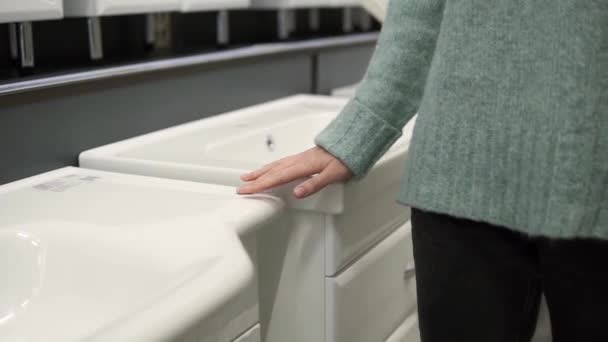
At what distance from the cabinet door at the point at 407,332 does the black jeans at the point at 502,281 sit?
0.52 m

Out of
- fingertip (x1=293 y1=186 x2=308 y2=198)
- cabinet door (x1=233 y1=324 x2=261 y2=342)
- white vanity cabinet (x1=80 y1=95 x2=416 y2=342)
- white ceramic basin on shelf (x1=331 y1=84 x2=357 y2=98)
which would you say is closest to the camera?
cabinet door (x1=233 y1=324 x2=261 y2=342)

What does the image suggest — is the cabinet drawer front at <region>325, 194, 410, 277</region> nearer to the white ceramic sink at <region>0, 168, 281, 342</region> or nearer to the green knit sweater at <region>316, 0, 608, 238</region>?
the white ceramic sink at <region>0, 168, 281, 342</region>

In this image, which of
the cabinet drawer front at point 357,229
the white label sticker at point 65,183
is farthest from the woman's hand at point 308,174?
the white label sticker at point 65,183

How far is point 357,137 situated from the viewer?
871 mm

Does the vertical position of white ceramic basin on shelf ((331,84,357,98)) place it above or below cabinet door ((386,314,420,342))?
above

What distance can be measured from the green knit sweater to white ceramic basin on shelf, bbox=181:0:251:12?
0.66 meters

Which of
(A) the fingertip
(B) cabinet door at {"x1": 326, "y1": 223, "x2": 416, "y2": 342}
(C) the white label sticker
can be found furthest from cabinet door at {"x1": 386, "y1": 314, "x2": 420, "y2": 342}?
(C) the white label sticker

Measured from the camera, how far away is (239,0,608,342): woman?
670 millimetres

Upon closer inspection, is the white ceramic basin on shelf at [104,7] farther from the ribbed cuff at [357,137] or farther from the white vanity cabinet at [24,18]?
the ribbed cuff at [357,137]

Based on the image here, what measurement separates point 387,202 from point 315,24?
0.95 m

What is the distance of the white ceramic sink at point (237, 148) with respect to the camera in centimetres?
101

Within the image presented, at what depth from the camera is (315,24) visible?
78.6 inches

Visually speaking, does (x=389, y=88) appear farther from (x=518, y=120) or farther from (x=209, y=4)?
(x=209, y=4)

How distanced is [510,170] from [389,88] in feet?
0.66
